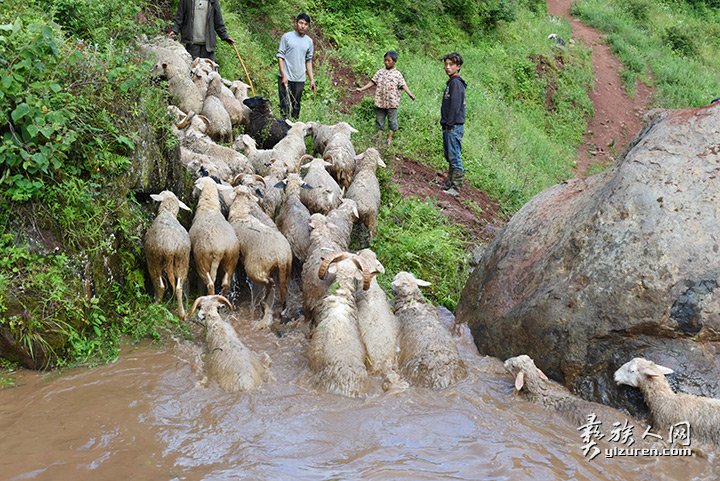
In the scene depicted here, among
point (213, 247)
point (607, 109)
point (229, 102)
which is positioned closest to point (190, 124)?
point (229, 102)

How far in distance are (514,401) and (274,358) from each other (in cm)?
238

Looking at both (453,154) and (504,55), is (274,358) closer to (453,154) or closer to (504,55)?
(453,154)

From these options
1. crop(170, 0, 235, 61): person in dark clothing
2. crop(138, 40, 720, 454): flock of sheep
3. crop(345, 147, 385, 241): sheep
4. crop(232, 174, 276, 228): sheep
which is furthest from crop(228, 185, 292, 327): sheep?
crop(170, 0, 235, 61): person in dark clothing

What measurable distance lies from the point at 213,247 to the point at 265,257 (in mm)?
605

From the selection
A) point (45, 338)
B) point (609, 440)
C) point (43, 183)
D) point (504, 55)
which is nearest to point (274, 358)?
point (45, 338)

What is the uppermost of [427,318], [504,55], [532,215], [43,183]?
[504,55]

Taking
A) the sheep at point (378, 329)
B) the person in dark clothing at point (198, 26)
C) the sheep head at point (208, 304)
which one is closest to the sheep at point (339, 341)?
the sheep at point (378, 329)

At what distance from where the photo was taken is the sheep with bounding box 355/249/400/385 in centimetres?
652

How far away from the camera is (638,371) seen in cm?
564

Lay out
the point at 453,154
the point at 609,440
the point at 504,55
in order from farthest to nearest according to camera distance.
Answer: the point at 504,55
the point at 453,154
the point at 609,440

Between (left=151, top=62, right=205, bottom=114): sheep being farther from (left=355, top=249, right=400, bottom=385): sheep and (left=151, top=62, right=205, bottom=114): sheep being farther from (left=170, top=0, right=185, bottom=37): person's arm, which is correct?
(left=355, top=249, right=400, bottom=385): sheep

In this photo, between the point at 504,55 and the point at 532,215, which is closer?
the point at 532,215

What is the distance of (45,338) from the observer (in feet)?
19.7

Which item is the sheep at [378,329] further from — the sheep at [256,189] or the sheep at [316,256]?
the sheep at [256,189]
